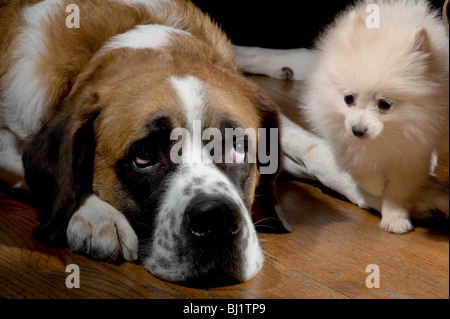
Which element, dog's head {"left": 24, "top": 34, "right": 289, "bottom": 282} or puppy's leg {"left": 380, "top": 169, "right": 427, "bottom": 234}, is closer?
dog's head {"left": 24, "top": 34, "right": 289, "bottom": 282}

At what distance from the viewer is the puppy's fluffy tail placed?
1.79 metres

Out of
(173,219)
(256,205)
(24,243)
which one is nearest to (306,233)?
(256,205)

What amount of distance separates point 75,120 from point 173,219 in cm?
43

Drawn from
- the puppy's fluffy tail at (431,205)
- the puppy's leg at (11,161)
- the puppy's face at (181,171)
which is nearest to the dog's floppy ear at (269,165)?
the puppy's face at (181,171)

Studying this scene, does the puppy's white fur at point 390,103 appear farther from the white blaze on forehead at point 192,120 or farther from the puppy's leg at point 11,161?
the puppy's leg at point 11,161

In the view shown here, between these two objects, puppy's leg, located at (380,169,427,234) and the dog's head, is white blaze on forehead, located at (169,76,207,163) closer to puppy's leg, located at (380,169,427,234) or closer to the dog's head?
the dog's head

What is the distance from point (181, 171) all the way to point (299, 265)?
0.43 m

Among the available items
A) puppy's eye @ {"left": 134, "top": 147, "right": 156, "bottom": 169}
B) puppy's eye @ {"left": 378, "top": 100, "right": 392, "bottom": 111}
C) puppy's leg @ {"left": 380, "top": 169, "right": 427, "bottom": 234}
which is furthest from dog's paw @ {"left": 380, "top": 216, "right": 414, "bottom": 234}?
puppy's eye @ {"left": 134, "top": 147, "right": 156, "bottom": 169}

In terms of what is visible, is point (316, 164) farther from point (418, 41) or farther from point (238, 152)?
point (418, 41)

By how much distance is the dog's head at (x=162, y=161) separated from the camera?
1.46m

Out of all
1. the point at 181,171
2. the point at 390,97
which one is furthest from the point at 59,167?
the point at 390,97

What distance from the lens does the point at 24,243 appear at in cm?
166

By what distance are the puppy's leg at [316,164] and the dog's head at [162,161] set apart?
1.38 feet
